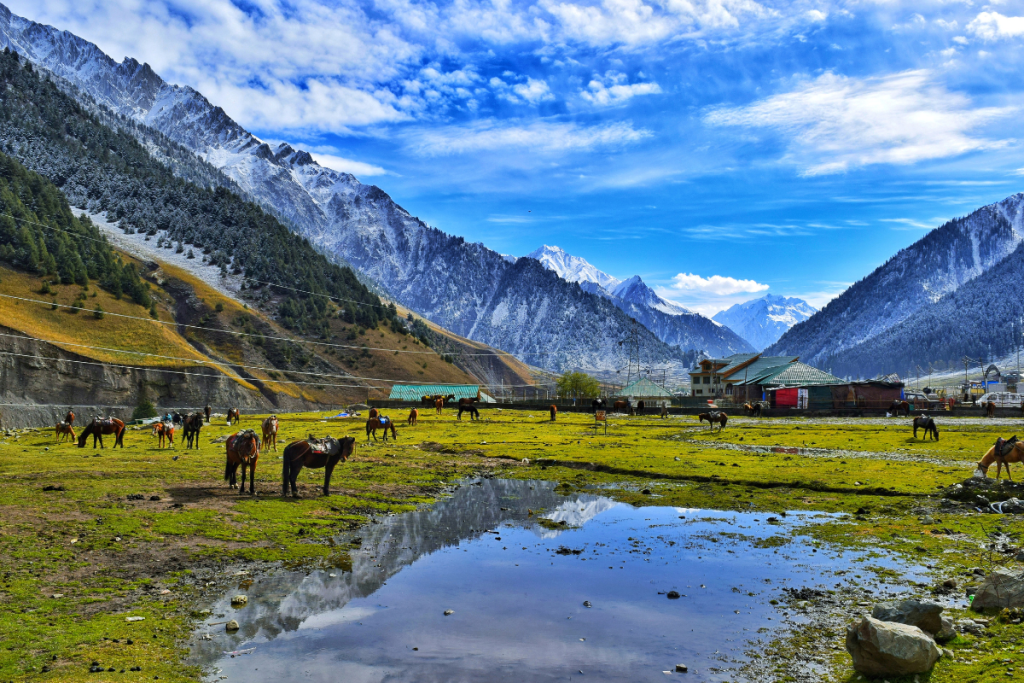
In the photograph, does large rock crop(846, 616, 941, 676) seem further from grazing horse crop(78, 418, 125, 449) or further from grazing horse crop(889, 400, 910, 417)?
grazing horse crop(889, 400, 910, 417)

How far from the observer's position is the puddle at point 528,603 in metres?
12.9

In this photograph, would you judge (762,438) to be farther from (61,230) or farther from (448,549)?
(61,230)

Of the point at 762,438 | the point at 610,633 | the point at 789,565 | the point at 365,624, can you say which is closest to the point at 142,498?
the point at 365,624

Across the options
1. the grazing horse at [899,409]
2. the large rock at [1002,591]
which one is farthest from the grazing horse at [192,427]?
the grazing horse at [899,409]

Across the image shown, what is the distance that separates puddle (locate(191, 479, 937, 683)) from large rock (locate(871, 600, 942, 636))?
2.49m

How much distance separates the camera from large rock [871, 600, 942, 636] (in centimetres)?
1241

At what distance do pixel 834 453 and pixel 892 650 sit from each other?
3710 centimetres

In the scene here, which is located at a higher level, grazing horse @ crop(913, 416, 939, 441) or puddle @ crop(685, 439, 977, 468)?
grazing horse @ crop(913, 416, 939, 441)

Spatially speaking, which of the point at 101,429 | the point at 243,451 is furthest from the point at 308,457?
the point at 101,429

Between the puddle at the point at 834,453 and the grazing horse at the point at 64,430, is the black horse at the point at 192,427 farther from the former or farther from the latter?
the puddle at the point at 834,453

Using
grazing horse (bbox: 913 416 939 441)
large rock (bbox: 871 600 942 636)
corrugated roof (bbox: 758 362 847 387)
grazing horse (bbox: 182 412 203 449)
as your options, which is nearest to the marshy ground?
large rock (bbox: 871 600 942 636)

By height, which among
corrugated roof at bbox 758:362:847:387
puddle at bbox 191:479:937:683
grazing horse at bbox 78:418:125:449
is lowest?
puddle at bbox 191:479:937:683

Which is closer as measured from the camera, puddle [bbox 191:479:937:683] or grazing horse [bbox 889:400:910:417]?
puddle [bbox 191:479:937:683]

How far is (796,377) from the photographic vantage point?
139625 millimetres
